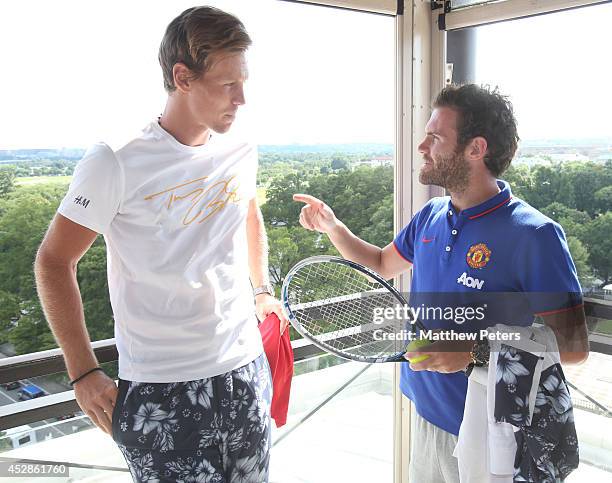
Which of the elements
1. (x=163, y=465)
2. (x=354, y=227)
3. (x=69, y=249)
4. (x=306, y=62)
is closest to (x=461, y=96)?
(x=306, y=62)

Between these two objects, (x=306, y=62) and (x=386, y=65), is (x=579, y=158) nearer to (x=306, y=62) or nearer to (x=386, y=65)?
(x=386, y=65)

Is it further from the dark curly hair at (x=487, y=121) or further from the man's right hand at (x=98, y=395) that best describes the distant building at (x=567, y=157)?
the man's right hand at (x=98, y=395)

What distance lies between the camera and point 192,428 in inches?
61.0

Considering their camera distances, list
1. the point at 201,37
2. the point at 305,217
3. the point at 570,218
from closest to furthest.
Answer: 1. the point at 201,37
2. the point at 305,217
3. the point at 570,218

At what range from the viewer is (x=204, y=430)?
157 cm

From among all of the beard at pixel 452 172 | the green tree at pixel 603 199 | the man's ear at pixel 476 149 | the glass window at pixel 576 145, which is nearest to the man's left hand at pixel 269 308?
the beard at pixel 452 172

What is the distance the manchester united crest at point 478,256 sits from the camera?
5.68ft

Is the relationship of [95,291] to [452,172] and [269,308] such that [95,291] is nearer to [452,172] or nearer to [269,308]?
[269,308]

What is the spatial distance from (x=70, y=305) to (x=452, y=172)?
1.09 m

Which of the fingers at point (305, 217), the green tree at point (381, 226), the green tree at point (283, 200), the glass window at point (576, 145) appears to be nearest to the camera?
the fingers at point (305, 217)

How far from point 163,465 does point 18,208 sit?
2.68 ft

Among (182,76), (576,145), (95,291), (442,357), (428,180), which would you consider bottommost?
(442,357)

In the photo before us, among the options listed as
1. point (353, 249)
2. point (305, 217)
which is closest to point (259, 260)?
point (305, 217)

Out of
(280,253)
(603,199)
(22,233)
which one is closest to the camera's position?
(22,233)
